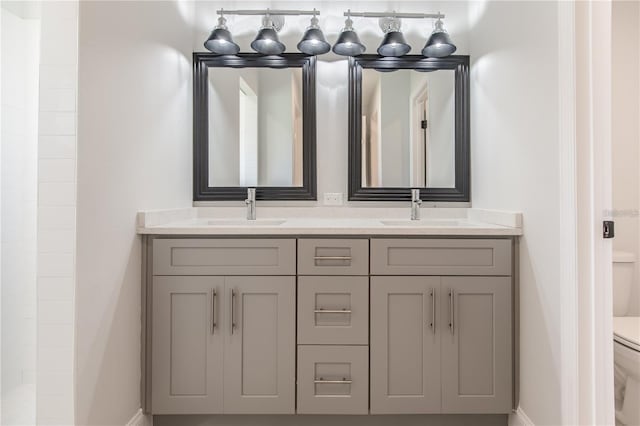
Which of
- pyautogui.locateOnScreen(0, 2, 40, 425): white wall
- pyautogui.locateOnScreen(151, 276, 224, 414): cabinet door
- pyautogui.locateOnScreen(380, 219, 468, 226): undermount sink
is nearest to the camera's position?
pyautogui.locateOnScreen(0, 2, 40, 425): white wall

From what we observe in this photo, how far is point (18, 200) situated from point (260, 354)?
4.10 ft

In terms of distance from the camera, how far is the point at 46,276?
1.19m

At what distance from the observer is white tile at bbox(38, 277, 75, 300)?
1188 mm

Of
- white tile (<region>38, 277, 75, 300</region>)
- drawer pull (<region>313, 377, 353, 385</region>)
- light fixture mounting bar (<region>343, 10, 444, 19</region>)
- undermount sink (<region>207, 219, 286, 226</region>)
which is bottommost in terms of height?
drawer pull (<region>313, 377, 353, 385</region>)

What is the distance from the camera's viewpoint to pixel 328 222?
79.3 inches

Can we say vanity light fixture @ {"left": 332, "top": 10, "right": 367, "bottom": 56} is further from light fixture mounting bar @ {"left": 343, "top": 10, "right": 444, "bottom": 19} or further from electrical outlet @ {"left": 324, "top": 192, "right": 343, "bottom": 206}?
electrical outlet @ {"left": 324, "top": 192, "right": 343, "bottom": 206}

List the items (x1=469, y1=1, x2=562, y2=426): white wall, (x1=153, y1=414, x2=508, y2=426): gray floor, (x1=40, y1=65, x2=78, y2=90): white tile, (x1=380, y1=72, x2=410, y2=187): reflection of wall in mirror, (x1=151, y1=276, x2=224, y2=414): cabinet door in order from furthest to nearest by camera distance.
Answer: (x1=380, y1=72, x2=410, y2=187): reflection of wall in mirror, (x1=153, y1=414, x2=508, y2=426): gray floor, (x1=151, y1=276, x2=224, y2=414): cabinet door, (x1=469, y1=1, x2=562, y2=426): white wall, (x1=40, y1=65, x2=78, y2=90): white tile

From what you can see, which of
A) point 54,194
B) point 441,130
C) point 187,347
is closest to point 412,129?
point 441,130

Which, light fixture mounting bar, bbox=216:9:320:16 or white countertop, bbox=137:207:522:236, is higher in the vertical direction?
light fixture mounting bar, bbox=216:9:320:16

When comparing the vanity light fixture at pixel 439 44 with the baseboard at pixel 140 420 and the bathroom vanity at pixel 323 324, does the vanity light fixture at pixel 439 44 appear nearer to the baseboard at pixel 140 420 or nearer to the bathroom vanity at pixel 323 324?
the bathroom vanity at pixel 323 324

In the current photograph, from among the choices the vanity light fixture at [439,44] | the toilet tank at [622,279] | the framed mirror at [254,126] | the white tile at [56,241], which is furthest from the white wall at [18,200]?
the toilet tank at [622,279]

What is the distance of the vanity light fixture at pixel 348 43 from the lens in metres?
2.09

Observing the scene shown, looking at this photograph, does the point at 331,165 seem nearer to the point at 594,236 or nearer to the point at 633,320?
the point at 594,236

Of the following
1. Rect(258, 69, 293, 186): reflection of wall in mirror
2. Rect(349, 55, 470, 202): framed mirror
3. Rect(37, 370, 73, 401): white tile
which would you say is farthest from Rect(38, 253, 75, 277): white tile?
Rect(349, 55, 470, 202): framed mirror
